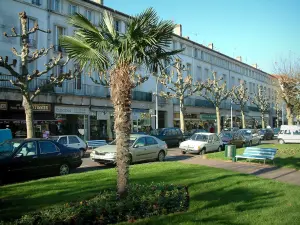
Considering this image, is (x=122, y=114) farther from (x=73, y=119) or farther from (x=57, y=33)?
(x=57, y=33)

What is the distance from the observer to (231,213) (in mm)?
6262

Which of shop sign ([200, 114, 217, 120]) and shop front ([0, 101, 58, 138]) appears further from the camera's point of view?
shop sign ([200, 114, 217, 120])

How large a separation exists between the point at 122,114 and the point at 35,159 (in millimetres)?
5718

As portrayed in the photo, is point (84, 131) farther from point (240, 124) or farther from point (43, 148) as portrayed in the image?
point (240, 124)

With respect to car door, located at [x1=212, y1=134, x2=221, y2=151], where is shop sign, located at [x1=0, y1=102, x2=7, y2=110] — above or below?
above

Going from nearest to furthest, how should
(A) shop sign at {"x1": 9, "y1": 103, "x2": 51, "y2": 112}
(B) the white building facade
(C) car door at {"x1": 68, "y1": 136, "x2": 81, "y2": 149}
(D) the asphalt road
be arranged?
(D) the asphalt road
(C) car door at {"x1": 68, "y1": 136, "x2": 81, "y2": 149}
(A) shop sign at {"x1": 9, "y1": 103, "x2": 51, "y2": 112}
(B) the white building facade

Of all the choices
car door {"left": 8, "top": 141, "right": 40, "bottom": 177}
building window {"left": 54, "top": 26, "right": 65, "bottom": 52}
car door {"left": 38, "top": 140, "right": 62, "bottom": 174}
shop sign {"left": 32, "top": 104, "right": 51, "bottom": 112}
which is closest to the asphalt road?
car door {"left": 38, "top": 140, "right": 62, "bottom": 174}

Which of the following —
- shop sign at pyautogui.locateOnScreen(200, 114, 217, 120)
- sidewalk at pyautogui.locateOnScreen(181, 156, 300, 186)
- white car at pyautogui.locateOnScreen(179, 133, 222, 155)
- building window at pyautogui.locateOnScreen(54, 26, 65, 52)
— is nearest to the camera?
sidewalk at pyautogui.locateOnScreen(181, 156, 300, 186)

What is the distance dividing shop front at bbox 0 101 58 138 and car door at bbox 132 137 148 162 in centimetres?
1366

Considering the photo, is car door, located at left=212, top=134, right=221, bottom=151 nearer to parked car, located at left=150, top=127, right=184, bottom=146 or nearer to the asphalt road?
the asphalt road

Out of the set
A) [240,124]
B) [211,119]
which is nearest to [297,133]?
[211,119]

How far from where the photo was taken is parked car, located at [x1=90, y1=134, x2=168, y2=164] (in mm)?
14031

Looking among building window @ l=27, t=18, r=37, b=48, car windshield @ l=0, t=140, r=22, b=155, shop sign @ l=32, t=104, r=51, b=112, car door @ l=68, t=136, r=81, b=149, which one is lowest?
car door @ l=68, t=136, r=81, b=149

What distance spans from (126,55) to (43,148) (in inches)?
238
